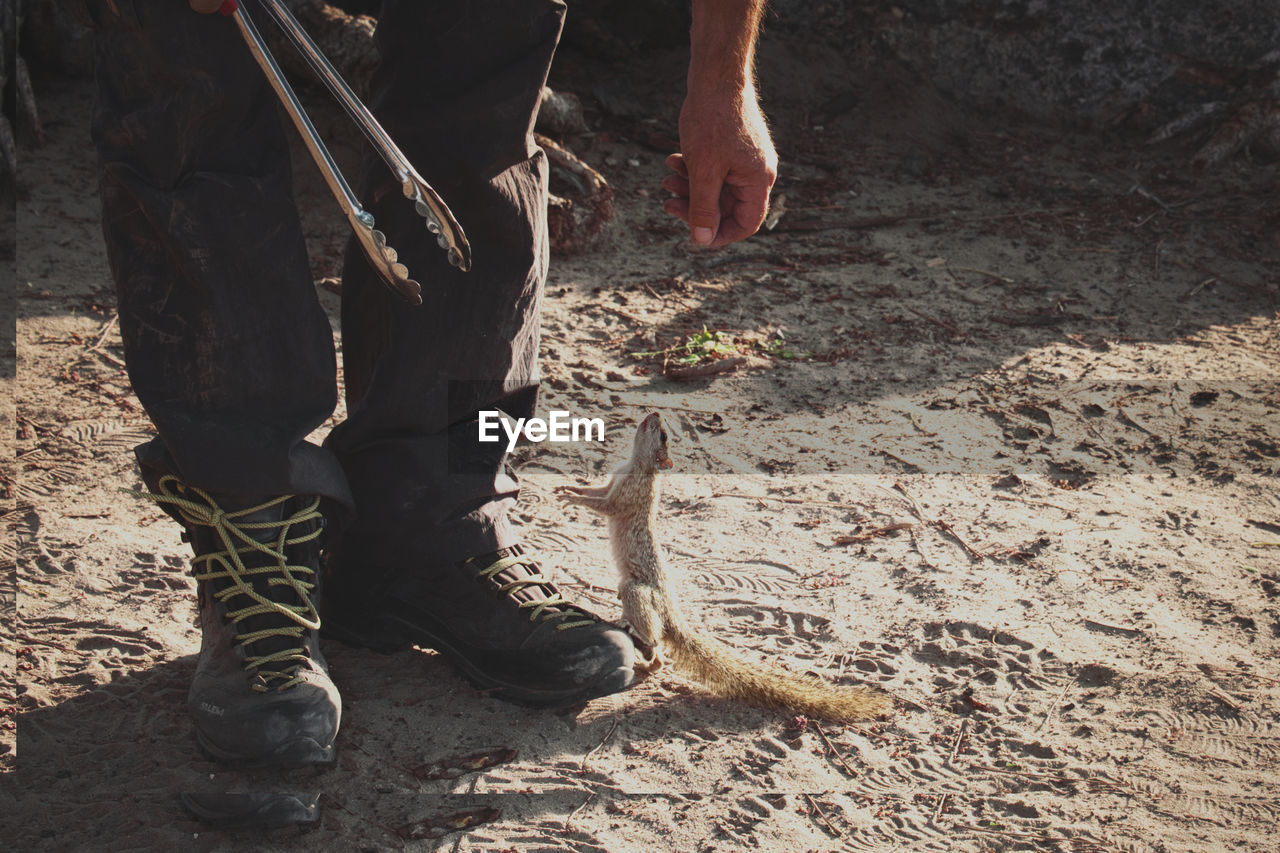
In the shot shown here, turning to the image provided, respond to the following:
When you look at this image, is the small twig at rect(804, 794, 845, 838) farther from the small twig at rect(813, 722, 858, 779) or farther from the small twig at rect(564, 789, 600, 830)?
the small twig at rect(564, 789, 600, 830)

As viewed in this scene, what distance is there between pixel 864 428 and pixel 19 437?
10.3ft

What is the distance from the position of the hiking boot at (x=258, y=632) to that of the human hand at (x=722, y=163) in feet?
3.80

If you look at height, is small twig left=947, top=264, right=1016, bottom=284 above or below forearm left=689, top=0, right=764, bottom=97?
below

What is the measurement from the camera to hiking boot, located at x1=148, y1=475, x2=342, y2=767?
225 cm

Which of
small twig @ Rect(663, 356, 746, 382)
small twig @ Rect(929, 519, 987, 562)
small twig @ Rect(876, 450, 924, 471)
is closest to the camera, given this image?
small twig @ Rect(929, 519, 987, 562)

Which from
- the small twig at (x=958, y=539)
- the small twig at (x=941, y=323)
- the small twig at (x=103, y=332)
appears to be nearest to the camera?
the small twig at (x=958, y=539)

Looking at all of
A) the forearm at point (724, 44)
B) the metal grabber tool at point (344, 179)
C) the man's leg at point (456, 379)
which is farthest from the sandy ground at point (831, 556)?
the forearm at point (724, 44)

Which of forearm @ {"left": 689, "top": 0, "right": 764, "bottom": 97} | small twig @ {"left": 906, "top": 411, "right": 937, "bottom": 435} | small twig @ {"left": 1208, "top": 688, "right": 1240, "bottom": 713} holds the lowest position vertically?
small twig @ {"left": 1208, "top": 688, "right": 1240, "bottom": 713}

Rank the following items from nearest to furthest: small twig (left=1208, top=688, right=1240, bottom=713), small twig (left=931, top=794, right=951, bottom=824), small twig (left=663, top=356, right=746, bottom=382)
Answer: small twig (left=931, top=794, right=951, bottom=824) → small twig (left=1208, top=688, right=1240, bottom=713) → small twig (left=663, top=356, right=746, bottom=382)

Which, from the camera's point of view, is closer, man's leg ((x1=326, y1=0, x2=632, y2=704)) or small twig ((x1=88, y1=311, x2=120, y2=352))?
man's leg ((x1=326, y1=0, x2=632, y2=704))

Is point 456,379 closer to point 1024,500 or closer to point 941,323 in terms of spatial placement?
point 1024,500

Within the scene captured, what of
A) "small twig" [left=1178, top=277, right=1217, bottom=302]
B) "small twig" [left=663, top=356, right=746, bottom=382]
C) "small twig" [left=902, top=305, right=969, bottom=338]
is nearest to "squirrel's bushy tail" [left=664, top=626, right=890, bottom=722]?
Answer: "small twig" [left=663, top=356, right=746, bottom=382]

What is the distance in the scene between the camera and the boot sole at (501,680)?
256cm

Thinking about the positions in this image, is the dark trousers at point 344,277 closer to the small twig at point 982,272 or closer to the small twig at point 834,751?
the small twig at point 834,751
